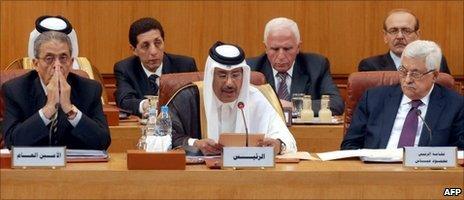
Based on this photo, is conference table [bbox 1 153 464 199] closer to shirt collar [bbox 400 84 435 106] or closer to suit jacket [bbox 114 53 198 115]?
shirt collar [bbox 400 84 435 106]

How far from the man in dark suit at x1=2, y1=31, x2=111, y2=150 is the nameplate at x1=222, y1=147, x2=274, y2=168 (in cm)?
92

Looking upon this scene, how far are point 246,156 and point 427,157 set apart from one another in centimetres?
80

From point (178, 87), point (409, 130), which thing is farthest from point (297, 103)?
point (409, 130)

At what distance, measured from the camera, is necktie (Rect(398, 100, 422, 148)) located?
5.87 m

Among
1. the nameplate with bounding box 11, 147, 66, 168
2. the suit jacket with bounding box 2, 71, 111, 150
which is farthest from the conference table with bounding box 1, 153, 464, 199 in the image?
the suit jacket with bounding box 2, 71, 111, 150

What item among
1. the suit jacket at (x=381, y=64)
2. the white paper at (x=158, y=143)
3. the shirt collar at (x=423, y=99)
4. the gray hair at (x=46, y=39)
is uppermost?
the gray hair at (x=46, y=39)

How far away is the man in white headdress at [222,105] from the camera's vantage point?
5.93 metres

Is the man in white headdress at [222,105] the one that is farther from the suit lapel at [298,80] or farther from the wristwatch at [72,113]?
the suit lapel at [298,80]

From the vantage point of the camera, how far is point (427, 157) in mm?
4941

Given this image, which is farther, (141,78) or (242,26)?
(242,26)

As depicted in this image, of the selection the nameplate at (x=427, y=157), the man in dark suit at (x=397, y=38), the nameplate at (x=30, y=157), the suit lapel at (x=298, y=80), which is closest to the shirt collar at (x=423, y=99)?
the nameplate at (x=427, y=157)

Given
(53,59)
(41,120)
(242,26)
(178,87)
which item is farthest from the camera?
(242,26)

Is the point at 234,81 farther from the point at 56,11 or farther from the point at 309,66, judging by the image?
the point at 56,11

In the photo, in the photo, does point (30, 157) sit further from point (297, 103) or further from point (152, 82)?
point (152, 82)
